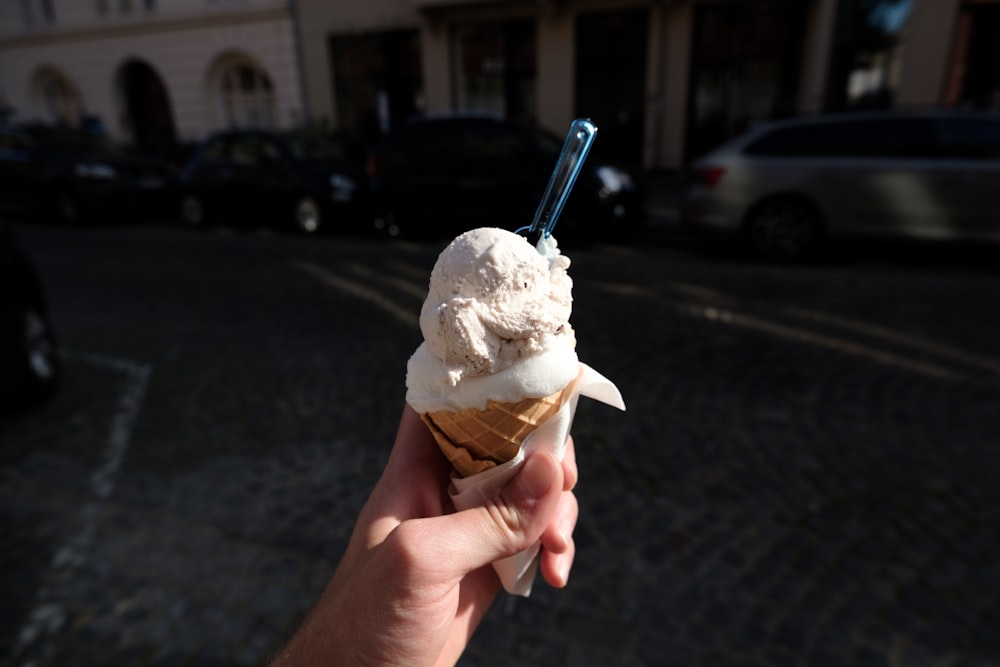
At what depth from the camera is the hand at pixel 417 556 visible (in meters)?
1.19

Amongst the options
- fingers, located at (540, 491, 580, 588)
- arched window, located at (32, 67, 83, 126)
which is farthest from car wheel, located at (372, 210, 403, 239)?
arched window, located at (32, 67, 83, 126)

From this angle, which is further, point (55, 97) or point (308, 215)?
point (55, 97)

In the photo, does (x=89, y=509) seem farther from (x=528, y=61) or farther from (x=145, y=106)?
(x=145, y=106)

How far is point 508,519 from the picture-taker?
4.36ft

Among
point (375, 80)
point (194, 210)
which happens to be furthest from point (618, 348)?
point (375, 80)

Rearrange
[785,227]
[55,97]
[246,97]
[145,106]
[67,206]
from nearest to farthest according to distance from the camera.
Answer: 1. [785,227]
2. [67,206]
3. [246,97]
4. [145,106]
5. [55,97]

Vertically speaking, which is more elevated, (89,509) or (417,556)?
(417,556)

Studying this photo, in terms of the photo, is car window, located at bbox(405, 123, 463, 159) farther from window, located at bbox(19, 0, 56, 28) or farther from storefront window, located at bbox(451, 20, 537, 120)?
window, located at bbox(19, 0, 56, 28)

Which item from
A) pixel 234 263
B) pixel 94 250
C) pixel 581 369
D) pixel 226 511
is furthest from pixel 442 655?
pixel 94 250

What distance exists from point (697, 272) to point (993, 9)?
27.9ft

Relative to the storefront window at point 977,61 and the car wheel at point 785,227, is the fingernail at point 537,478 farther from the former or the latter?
the storefront window at point 977,61

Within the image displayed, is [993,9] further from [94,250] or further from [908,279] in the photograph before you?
[94,250]

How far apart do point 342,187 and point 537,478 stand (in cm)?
885

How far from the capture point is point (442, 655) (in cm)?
137
